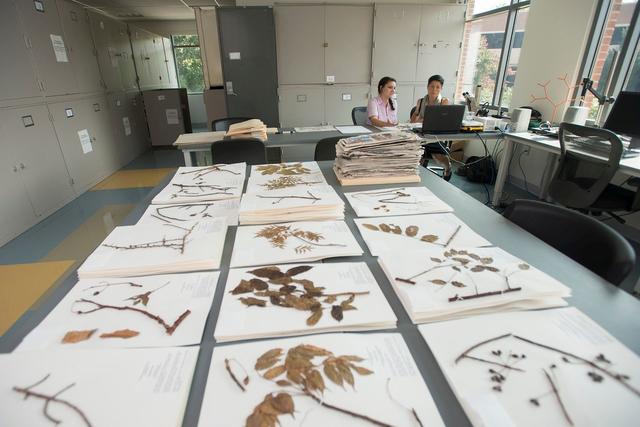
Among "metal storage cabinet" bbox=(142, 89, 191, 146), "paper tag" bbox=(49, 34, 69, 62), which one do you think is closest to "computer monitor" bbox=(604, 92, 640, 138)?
"paper tag" bbox=(49, 34, 69, 62)

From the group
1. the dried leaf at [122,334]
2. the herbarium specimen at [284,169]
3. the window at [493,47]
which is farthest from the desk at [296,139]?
the dried leaf at [122,334]

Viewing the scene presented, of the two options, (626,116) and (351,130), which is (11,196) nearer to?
(351,130)

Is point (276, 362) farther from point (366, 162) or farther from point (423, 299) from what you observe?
point (366, 162)

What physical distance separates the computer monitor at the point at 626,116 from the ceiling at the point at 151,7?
5.95 m

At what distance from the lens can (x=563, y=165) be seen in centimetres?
253

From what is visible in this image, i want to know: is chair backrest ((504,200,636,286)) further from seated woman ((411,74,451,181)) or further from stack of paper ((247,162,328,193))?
seated woman ((411,74,451,181))

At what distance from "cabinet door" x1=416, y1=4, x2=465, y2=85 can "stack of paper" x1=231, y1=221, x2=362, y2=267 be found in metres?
4.67

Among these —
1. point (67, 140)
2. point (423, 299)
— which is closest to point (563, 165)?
point (423, 299)

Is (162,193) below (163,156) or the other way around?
the other way around

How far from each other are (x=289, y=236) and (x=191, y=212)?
0.41m

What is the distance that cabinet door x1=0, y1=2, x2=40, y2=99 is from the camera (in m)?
2.84

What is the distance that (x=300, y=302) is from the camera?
0.69 m

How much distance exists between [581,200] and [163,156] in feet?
18.5

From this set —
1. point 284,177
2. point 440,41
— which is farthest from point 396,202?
point 440,41
